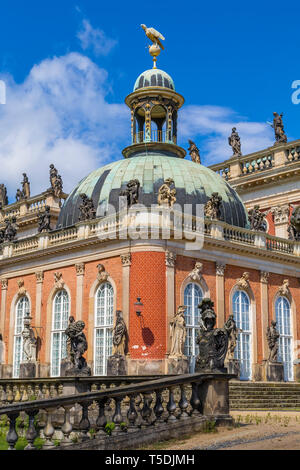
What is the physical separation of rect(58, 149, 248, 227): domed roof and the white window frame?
16.7 feet

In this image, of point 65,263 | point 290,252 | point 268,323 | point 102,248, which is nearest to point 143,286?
point 102,248

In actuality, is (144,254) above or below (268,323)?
above

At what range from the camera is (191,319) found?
27.3 metres

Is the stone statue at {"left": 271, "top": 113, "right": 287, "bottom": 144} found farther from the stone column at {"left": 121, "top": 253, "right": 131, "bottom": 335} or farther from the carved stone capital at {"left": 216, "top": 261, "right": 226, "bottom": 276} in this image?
the stone column at {"left": 121, "top": 253, "right": 131, "bottom": 335}

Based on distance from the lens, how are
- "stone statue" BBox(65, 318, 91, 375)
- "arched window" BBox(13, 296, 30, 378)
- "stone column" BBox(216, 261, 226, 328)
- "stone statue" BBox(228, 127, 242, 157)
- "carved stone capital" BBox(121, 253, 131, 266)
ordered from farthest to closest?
"stone statue" BBox(228, 127, 242, 157) < "arched window" BBox(13, 296, 30, 378) < "stone column" BBox(216, 261, 226, 328) < "carved stone capital" BBox(121, 253, 131, 266) < "stone statue" BBox(65, 318, 91, 375)

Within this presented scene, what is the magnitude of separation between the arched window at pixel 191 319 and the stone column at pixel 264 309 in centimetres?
379

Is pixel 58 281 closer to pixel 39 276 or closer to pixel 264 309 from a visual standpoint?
pixel 39 276

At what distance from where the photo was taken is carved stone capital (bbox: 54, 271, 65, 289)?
29828 mm

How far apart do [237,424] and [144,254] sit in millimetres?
12766

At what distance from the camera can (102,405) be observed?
11836 mm

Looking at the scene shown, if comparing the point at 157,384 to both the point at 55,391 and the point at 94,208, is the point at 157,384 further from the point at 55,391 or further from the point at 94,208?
the point at 94,208

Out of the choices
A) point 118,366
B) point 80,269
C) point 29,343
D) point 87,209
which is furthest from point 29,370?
point 87,209

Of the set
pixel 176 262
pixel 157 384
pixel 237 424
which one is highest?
pixel 176 262

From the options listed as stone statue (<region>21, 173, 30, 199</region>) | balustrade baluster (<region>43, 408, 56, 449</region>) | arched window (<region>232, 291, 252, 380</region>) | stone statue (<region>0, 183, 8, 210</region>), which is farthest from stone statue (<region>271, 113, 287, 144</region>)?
balustrade baluster (<region>43, 408, 56, 449</region>)
